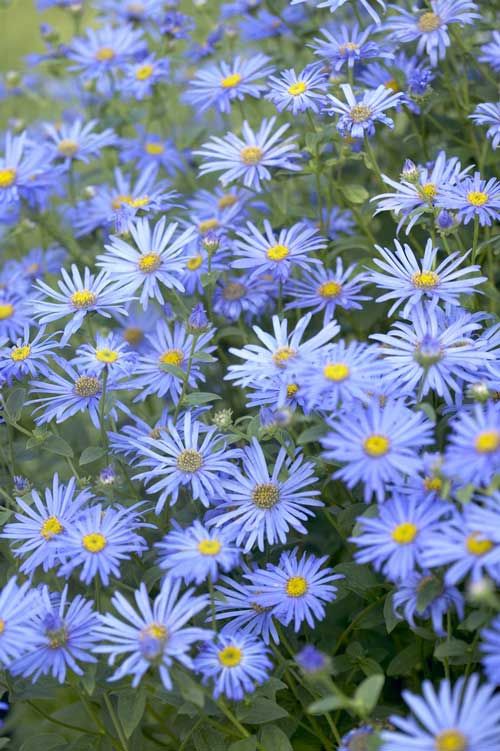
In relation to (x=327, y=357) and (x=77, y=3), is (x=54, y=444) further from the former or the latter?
(x=77, y=3)

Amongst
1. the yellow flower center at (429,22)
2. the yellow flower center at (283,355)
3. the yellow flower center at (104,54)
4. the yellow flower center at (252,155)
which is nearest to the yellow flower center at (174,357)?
the yellow flower center at (283,355)

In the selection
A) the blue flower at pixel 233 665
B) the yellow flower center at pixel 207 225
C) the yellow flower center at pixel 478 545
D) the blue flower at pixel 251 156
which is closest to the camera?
the yellow flower center at pixel 478 545

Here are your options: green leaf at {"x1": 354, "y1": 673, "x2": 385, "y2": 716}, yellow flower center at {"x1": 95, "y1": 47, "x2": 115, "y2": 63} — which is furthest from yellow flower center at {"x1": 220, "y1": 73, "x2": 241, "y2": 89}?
green leaf at {"x1": 354, "y1": 673, "x2": 385, "y2": 716}

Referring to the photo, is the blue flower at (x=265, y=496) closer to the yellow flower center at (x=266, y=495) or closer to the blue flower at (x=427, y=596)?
the yellow flower center at (x=266, y=495)

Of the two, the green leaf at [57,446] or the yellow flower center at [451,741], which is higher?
the green leaf at [57,446]

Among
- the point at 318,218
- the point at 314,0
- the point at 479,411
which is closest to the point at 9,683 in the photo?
the point at 479,411
